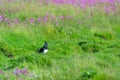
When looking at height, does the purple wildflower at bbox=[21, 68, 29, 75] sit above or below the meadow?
above

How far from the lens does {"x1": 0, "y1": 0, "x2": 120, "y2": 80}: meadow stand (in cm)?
753

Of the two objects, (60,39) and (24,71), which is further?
(60,39)

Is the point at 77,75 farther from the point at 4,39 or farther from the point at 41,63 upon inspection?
the point at 4,39

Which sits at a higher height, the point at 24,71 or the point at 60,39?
the point at 24,71

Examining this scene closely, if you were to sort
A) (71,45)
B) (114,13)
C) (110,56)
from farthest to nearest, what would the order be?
1. (114,13)
2. (71,45)
3. (110,56)

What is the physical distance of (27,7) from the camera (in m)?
13.9

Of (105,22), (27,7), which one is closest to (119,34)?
(105,22)

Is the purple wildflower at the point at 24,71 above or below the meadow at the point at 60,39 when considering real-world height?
above

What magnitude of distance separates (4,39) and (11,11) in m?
2.63

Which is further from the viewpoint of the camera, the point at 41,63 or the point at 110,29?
the point at 110,29

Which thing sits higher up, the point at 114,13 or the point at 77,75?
the point at 77,75

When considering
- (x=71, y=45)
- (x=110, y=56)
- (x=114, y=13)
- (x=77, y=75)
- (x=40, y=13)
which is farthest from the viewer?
(x=114, y=13)

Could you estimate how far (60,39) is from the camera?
11.5 meters

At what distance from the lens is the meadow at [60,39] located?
7.53m
